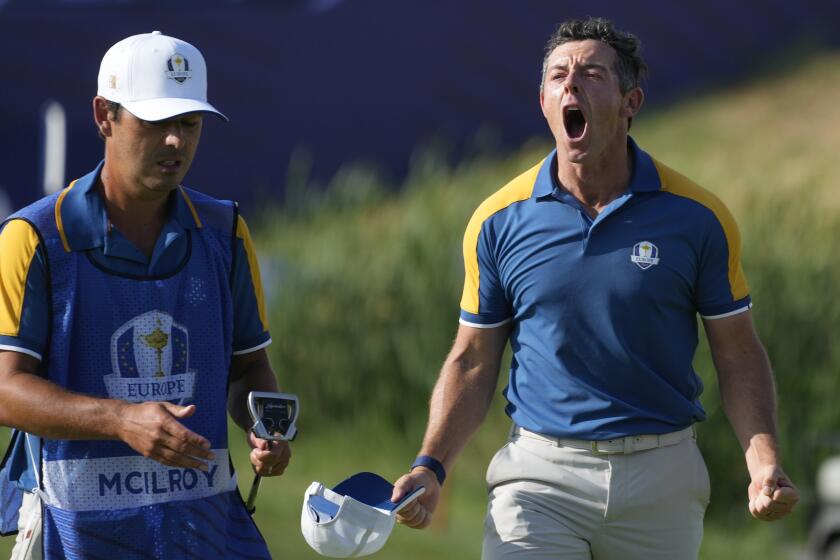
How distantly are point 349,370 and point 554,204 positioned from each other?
26.1ft

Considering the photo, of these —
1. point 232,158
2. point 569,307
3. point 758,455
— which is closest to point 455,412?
point 569,307

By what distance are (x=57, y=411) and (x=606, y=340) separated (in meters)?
1.52

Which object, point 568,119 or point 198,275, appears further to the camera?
point 568,119

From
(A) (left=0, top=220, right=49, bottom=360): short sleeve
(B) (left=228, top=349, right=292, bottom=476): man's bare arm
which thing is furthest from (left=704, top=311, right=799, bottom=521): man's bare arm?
(A) (left=0, top=220, right=49, bottom=360): short sleeve

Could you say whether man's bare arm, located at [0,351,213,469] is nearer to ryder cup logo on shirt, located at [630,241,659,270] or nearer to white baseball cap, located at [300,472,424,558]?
white baseball cap, located at [300,472,424,558]

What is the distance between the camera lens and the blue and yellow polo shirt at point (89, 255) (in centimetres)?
384

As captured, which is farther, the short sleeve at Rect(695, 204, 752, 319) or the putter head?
the short sleeve at Rect(695, 204, 752, 319)

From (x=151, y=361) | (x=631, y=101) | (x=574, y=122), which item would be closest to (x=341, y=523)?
(x=151, y=361)

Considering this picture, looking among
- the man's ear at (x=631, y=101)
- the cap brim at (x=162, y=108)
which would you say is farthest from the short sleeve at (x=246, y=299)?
the man's ear at (x=631, y=101)

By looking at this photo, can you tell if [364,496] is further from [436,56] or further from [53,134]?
[436,56]

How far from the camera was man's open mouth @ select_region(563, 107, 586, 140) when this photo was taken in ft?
14.8

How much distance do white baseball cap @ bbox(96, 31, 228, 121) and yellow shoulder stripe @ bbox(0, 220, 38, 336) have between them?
1.37ft

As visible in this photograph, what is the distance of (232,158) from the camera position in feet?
65.4

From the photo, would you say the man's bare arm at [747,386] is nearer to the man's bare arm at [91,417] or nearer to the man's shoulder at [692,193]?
the man's shoulder at [692,193]
